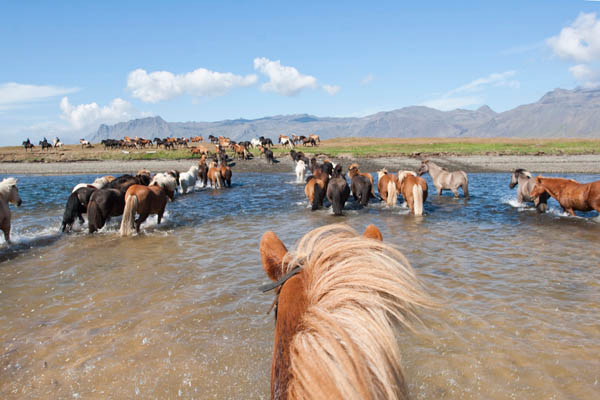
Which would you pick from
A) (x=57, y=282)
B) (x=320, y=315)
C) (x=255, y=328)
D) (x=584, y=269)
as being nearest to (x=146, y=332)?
(x=255, y=328)

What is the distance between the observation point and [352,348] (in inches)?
32.0

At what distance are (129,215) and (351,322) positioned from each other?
877 cm

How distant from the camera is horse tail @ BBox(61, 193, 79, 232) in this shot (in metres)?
9.06

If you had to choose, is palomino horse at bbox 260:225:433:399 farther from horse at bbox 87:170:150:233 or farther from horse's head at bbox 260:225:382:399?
horse at bbox 87:170:150:233

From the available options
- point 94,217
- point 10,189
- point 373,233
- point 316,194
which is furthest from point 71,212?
point 373,233

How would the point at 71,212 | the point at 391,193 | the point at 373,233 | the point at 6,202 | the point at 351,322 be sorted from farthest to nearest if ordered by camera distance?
the point at 391,193
the point at 71,212
the point at 6,202
the point at 373,233
the point at 351,322

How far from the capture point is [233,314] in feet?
14.3

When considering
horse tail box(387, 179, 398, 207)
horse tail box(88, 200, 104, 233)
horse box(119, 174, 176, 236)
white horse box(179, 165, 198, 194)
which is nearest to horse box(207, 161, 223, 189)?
white horse box(179, 165, 198, 194)

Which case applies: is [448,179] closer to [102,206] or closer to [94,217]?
[102,206]

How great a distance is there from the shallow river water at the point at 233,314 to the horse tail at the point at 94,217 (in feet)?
0.93

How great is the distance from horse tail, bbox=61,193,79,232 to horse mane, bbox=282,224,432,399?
10004 millimetres

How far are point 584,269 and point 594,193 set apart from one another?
4.61 meters

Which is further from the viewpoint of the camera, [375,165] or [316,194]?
[375,165]

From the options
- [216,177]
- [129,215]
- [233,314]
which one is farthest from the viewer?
[216,177]
